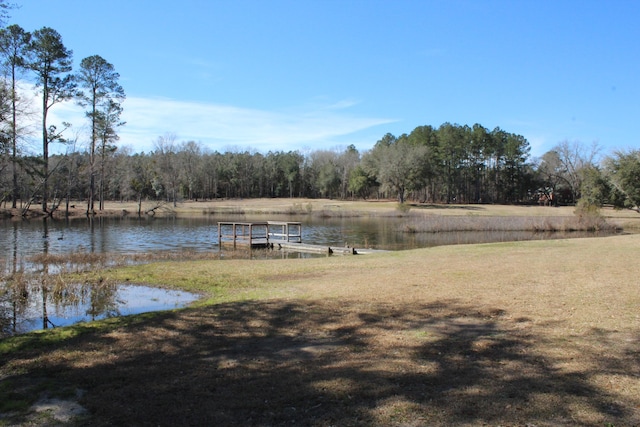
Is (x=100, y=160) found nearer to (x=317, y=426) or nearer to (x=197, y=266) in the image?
(x=197, y=266)

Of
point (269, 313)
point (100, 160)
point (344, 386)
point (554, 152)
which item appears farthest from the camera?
point (554, 152)

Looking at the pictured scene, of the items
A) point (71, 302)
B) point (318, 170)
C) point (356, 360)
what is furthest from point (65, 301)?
point (318, 170)

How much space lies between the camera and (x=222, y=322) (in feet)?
29.5

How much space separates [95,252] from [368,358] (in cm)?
2391

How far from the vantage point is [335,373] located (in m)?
5.98

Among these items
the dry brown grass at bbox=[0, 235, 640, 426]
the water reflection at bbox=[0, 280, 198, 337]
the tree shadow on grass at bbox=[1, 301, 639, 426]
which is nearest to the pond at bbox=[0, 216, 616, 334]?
the water reflection at bbox=[0, 280, 198, 337]

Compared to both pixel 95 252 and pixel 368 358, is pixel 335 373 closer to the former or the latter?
pixel 368 358

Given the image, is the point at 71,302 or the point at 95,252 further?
the point at 95,252

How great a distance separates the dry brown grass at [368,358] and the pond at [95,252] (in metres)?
3.10

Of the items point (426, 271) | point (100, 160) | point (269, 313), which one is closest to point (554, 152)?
point (100, 160)

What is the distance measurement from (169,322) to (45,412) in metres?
3.87

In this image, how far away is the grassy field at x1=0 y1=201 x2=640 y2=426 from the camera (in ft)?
16.2

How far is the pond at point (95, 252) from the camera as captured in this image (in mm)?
12266

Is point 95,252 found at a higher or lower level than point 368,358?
lower
